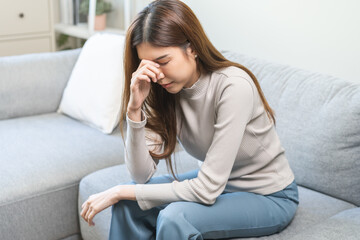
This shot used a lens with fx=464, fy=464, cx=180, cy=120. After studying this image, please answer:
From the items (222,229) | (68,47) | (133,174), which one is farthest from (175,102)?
(68,47)

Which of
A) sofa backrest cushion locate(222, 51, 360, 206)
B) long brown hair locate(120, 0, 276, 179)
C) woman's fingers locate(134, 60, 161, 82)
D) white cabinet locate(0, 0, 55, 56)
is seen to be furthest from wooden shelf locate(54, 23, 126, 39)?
woman's fingers locate(134, 60, 161, 82)

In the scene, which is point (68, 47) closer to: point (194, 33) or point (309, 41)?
point (309, 41)

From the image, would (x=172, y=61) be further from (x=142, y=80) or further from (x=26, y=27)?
(x=26, y=27)

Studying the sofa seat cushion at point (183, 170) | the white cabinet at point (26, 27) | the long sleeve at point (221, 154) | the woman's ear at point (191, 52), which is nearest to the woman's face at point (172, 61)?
the woman's ear at point (191, 52)

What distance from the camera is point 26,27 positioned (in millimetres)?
3264

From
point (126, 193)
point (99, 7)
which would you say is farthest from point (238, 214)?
point (99, 7)

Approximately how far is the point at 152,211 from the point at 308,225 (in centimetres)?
47

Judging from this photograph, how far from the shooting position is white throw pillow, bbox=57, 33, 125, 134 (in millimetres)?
2156

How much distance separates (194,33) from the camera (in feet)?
4.18

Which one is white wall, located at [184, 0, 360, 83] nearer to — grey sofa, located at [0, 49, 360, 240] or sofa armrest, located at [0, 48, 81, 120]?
grey sofa, located at [0, 49, 360, 240]

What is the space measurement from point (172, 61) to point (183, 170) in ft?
2.10

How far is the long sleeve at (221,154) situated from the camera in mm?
1241

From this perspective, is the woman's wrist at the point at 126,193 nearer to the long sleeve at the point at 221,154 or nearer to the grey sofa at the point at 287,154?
the long sleeve at the point at 221,154

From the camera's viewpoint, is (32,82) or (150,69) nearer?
(150,69)
